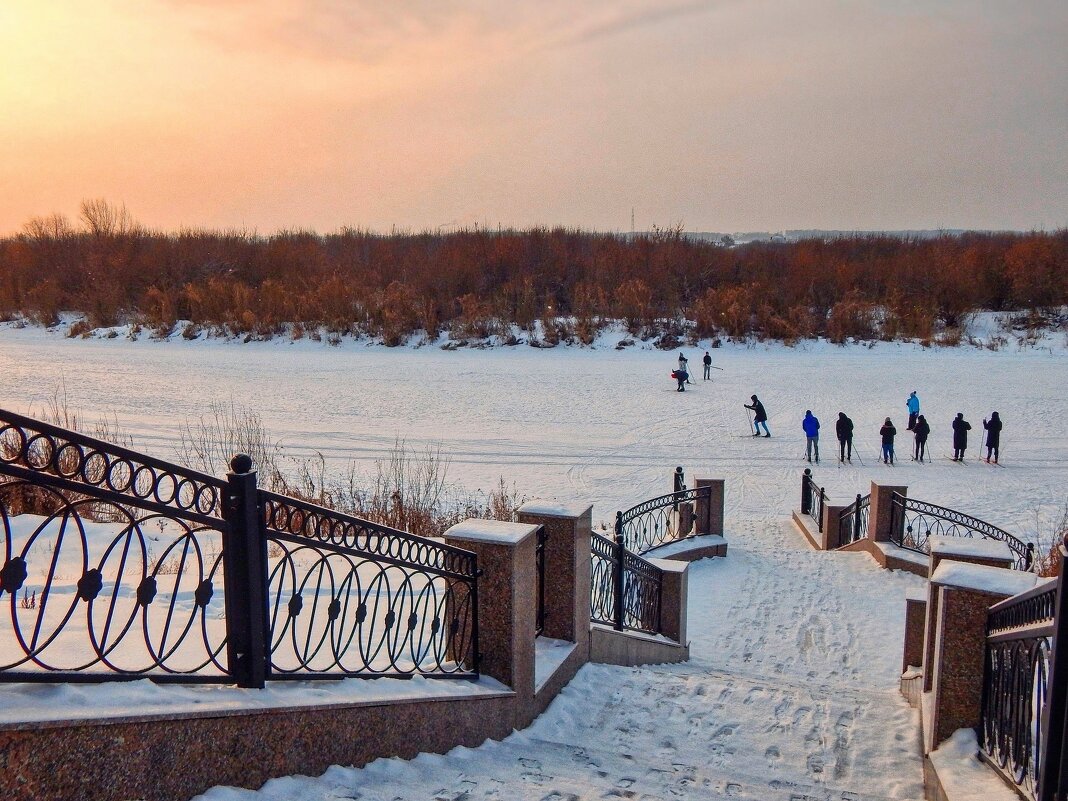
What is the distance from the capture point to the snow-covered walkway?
3.52m

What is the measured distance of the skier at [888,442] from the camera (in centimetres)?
1878

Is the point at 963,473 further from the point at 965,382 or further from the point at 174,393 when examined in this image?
the point at 174,393

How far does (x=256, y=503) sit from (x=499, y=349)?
4214cm

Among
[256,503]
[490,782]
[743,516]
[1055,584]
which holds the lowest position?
[743,516]

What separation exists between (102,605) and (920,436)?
62.8ft

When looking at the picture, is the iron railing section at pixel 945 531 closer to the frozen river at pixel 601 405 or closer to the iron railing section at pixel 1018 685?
the frozen river at pixel 601 405

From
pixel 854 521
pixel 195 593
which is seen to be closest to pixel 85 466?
pixel 195 593

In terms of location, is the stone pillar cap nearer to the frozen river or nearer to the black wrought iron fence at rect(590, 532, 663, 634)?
the black wrought iron fence at rect(590, 532, 663, 634)

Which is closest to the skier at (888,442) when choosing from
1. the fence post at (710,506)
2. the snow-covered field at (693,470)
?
the snow-covered field at (693,470)

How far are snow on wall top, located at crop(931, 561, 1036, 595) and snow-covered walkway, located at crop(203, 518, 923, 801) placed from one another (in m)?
1.29

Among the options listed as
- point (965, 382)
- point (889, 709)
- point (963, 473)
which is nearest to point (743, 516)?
point (963, 473)

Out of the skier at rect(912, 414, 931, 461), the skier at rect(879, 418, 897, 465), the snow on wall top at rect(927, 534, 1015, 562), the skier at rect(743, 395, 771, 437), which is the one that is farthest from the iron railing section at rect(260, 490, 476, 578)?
the skier at rect(743, 395, 771, 437)

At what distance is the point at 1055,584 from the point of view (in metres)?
2.91

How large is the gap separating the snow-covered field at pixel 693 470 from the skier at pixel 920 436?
2.61 ft
